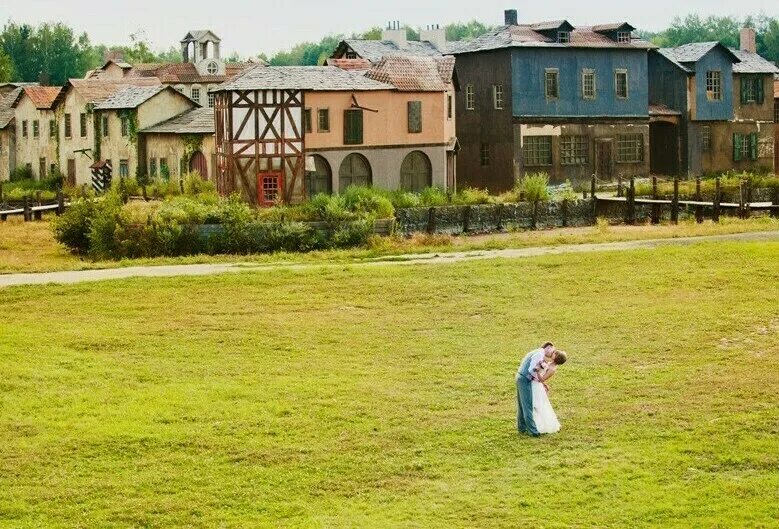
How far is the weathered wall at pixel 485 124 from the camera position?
68.8m

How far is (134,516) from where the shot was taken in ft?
63.8

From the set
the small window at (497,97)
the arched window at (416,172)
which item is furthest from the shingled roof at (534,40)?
the arched window at (416,172)

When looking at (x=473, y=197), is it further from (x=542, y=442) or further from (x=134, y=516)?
(x=134, y=516)

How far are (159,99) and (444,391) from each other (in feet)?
159

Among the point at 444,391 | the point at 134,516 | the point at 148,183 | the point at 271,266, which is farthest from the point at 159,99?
the point at 134,516

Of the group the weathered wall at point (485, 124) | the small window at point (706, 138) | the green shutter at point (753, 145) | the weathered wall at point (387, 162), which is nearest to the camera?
the weathered wall at point (387, 162)

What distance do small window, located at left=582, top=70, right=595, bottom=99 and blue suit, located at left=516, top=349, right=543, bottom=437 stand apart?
49020 mm

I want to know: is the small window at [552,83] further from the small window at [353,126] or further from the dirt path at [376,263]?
the dirt path at [376,263]

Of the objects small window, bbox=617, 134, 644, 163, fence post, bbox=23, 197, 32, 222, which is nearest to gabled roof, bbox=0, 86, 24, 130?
fence post, bbox=23, 197, 32, 222

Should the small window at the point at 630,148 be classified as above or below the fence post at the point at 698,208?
above

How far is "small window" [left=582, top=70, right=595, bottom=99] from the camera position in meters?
70.7

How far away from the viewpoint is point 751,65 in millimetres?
79250

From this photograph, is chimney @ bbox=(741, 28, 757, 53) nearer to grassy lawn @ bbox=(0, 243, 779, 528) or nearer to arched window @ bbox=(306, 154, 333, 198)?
arched window @ bbox=(306, 154, 333, 198)

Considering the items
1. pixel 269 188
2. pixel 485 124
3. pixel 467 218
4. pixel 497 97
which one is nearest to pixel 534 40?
pixel 497 97
